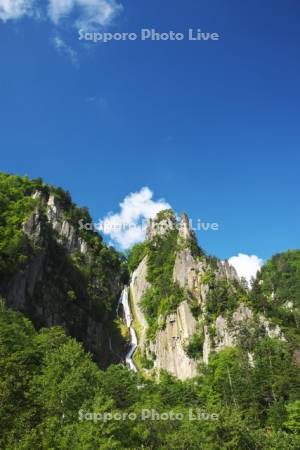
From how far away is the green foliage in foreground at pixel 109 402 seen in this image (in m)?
23.1

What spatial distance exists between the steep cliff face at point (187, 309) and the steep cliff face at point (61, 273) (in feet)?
33.0

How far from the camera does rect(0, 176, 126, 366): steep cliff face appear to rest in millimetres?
75250

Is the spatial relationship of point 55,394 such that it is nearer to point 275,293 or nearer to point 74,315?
point 74,315

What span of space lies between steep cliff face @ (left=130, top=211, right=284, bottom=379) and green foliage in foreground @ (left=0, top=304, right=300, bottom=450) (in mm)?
14676

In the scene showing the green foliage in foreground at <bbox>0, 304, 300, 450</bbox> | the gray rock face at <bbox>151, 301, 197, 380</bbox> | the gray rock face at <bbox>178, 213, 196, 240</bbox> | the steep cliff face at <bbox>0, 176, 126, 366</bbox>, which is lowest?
the green foliage in foreground at <bbox>0, 304, 300, 450</bbox>

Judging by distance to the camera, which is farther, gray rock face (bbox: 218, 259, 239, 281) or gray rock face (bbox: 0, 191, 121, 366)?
gray rock face (bbox: 218, 259, 239, 281)

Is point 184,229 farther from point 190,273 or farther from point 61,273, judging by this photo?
point 61,273

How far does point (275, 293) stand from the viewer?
146 metres

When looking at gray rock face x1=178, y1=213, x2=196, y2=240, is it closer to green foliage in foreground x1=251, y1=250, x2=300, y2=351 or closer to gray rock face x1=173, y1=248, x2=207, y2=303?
gray rock face x1=173, y1=248, x2=207, y2=303

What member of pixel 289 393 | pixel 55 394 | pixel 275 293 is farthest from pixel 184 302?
pixel 55 394

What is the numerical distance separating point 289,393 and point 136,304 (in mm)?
66354

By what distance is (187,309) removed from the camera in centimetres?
9712

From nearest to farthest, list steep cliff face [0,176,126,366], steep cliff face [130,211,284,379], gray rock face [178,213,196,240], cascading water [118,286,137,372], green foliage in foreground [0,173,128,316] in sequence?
steep cliff face [0,176,126,366] < green foliage in foreground [0,173,128,316] < steep cliff face [130,211,284,379] < cascading water [118,286,137,372] < gray rock face [178,213,196,240]

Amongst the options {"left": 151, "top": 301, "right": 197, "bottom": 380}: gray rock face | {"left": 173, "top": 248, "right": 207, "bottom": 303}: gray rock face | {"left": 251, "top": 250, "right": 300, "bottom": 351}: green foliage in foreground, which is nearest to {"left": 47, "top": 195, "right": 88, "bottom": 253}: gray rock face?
{"left": 173, "top": 248, "right": 207, "bottom": 303}: gray rock face
